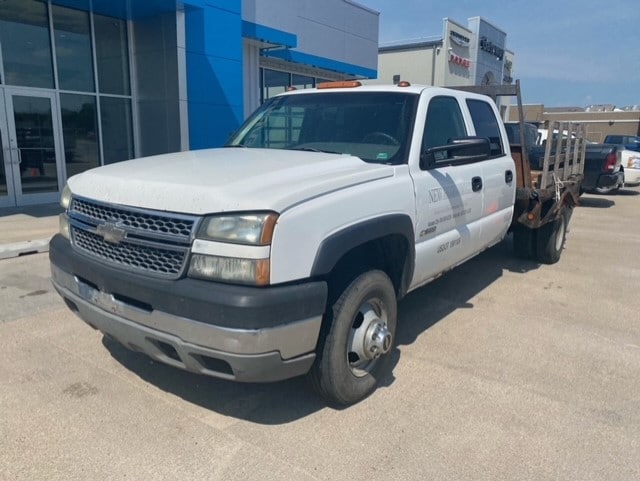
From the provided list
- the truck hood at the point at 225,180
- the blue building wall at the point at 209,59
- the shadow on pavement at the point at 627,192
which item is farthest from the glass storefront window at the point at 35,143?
the shadow on pavement at the point at 627,192

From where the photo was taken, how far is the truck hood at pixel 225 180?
2.61 metres

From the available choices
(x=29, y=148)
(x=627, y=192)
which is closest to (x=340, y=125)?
(x=29, y=148)

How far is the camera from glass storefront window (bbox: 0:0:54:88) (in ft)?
34.1

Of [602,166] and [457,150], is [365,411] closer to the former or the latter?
[457,150]

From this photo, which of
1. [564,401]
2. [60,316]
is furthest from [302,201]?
[60,316]

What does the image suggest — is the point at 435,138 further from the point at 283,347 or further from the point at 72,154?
the point at 72,154

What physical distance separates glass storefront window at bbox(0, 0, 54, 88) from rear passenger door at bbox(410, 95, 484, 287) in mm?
9767

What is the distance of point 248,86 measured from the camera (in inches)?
622

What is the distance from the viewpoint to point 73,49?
1152 centimetres

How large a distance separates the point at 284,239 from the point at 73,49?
11.2 meters

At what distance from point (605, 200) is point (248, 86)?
35.9ft

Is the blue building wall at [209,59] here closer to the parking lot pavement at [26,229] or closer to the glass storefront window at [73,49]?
the glass storefront window at [73,49]

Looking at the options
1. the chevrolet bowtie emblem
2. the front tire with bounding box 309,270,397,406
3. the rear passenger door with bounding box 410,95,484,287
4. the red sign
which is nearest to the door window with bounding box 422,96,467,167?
the rear passenger door with bounding box 410,95,484,287

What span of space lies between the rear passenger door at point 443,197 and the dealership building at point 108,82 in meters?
8.91
